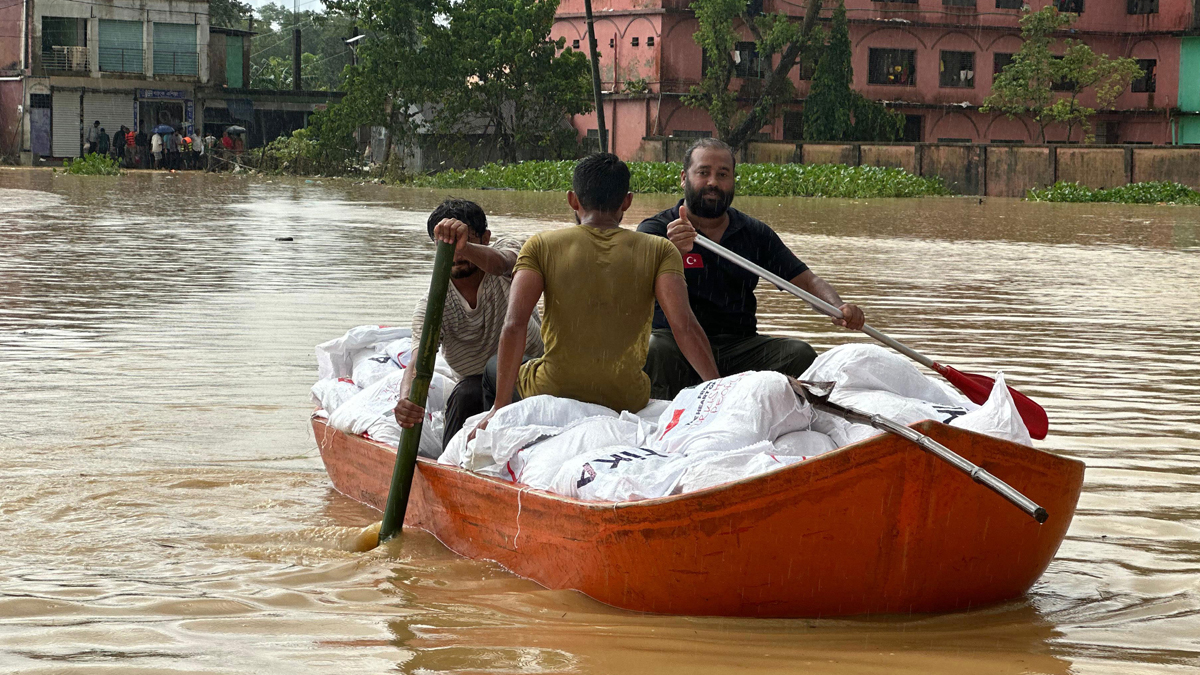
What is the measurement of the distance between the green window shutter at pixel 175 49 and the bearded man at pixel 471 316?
46.5 metres

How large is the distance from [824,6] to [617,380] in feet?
140

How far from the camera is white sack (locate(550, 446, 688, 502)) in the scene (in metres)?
4.50

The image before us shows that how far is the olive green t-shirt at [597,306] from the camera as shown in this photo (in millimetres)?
5199

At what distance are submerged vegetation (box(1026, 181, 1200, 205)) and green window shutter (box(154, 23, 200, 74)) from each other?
29452 mm

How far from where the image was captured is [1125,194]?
110ft

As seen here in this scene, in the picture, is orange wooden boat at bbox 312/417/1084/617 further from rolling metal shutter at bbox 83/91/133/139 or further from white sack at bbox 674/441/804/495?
rolling metal shutter at bbox 83/91/133/139

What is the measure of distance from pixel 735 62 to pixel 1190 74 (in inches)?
615

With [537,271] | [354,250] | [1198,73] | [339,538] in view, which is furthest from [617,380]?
[1198,73]

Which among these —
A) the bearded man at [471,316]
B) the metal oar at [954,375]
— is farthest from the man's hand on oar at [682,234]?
the bearded man at [471,316]

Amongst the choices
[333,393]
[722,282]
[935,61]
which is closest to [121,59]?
[935,61]

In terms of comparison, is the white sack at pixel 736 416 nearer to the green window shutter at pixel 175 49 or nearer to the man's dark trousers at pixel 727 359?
the man's dark trousers at pixel 727 359

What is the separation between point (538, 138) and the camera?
44.2 m

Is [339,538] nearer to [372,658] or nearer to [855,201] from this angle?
[372,658]

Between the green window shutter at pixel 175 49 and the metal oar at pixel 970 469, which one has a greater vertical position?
the green window shutter at pixel 175 49
